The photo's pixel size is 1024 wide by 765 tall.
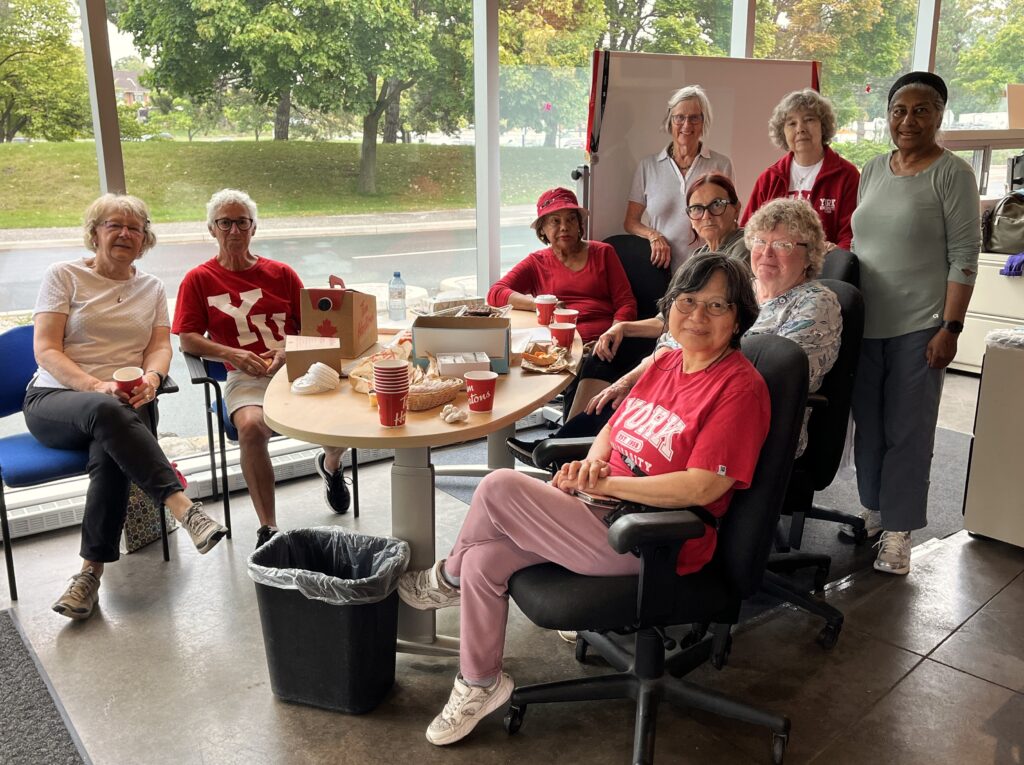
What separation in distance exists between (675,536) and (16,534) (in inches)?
105

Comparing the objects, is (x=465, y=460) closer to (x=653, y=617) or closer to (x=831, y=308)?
(x=831, y=308)

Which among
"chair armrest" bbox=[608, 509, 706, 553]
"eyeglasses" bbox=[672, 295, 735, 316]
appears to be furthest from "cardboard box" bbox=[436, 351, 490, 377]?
"chair armrest" bbox=[608, 509, 706, 553]

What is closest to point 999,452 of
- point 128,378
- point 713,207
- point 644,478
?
point 713,207

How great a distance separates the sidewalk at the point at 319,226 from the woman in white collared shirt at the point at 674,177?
0.76 m

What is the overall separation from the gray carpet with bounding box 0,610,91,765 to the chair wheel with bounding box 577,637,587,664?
1.29 meters

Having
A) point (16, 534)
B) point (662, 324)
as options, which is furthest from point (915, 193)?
point (16, 534)

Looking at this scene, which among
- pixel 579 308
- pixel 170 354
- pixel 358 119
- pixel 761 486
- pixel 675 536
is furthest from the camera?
pixel 358 119

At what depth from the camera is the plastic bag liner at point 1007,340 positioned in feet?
10.2

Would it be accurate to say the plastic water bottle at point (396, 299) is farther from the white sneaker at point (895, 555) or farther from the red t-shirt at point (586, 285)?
the white sneaker at point (895, 555)

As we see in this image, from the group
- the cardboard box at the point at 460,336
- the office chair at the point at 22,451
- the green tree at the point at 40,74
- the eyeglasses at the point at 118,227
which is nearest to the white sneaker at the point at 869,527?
the cardboard box at the point at 460,336

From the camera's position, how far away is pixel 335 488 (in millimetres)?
3494

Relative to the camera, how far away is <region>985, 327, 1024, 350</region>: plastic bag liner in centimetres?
310

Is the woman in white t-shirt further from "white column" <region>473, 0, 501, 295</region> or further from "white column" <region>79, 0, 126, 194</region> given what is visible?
"white column" <region>473, 0, 501, 295</region>

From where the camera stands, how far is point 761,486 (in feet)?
6.20
